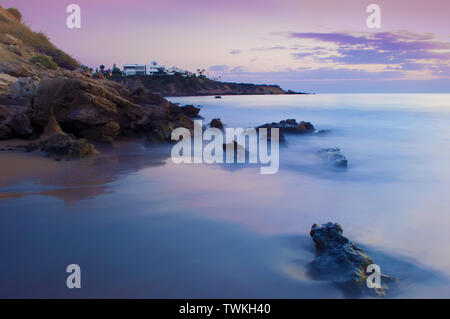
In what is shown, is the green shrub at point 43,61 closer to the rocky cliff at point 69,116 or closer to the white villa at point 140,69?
the rocky cliff at point 69,116

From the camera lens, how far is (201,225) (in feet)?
10.8

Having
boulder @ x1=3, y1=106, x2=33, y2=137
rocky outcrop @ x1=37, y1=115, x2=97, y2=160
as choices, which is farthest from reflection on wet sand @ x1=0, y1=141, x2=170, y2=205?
boulder @ x1=3, y1=106, x2=33, y2=137

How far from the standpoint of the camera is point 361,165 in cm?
673

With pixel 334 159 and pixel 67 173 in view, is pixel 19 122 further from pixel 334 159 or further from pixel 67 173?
pixel 334 159

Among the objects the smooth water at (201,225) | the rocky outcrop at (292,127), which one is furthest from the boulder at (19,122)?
the rocky outcrop at (292,127)

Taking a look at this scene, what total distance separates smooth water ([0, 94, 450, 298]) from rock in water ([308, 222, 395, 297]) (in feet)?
0.29

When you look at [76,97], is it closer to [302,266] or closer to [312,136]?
[302,266]

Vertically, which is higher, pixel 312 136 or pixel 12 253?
pixel 312 136

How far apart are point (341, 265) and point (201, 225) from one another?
1455mm

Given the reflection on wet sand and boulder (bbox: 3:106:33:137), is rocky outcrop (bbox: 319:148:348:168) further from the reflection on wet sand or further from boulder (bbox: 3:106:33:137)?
boulder (bbox: 3:106:33:137)

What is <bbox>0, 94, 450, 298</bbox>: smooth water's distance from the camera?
2279 mm
